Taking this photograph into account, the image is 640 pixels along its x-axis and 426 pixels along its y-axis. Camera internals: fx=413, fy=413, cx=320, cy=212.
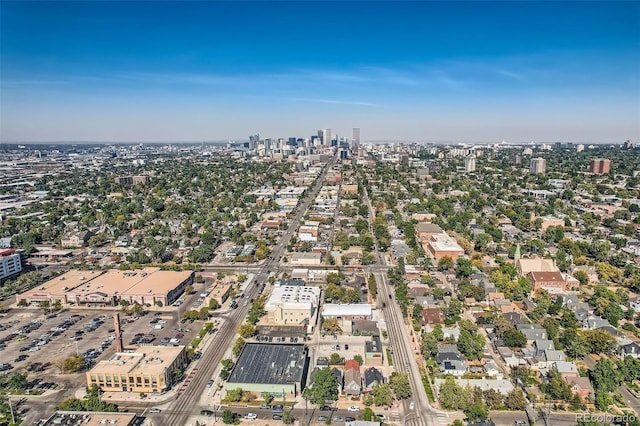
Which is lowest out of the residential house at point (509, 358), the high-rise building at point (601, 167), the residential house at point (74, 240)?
the residential house at point (509, 358)

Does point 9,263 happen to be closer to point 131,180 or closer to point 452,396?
point 452,396

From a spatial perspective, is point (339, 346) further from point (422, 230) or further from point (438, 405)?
point (422, 230)

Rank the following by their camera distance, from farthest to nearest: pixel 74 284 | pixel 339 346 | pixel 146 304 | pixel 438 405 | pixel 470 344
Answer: pixel 74 284 < pixel 146 304 < pixel 339 346 < pixel 470 344 < pixel 438 405

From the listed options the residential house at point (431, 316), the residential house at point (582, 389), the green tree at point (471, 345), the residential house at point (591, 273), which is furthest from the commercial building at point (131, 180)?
the residential house at point (582, 389)

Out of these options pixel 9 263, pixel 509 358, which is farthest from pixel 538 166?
pixel 9 263

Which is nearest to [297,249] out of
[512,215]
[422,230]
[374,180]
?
[422,230]

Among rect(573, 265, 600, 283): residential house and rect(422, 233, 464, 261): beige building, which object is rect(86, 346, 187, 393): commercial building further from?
rect(573, 265, 600, 283): residential house

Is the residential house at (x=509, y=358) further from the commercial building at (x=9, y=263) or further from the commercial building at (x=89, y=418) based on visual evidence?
the commercial building at (x=9, y=263)
